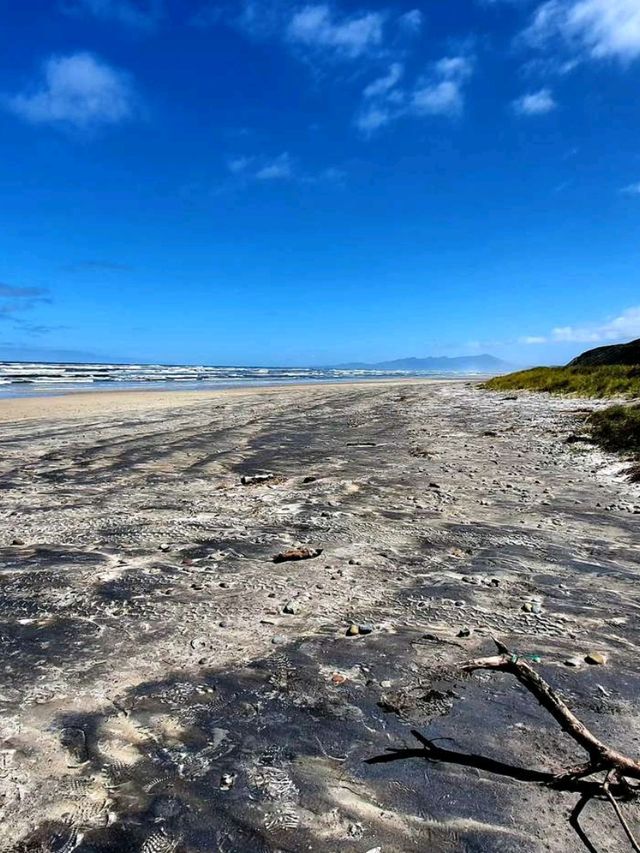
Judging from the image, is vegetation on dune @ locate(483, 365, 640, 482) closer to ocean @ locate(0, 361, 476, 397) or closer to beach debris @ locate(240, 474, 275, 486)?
beach debris @ locate(240, 474, 275, 486)

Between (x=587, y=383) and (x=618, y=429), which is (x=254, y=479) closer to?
(x=618, y=429)

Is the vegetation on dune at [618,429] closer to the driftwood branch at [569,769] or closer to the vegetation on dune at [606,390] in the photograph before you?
the vegetation on dune at [606,390]

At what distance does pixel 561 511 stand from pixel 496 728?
515 cm

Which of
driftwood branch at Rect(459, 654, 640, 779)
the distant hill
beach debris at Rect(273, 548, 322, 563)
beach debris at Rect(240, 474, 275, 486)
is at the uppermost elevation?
the distant hill

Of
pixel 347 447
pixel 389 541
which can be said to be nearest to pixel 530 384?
pixel 347 447

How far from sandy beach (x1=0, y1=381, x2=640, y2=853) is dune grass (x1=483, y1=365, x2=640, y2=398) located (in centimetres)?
1738

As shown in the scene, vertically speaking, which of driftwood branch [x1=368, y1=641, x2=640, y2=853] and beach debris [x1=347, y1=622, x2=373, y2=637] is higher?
driftwood branch [x1=368, y1=641, x2=640, y2=853]

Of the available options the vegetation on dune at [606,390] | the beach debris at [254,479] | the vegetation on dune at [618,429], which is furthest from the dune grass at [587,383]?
the beach debris at [254,479]

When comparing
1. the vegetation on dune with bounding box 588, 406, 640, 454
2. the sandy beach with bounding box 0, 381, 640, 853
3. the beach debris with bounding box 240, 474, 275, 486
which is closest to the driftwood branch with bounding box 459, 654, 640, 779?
the sandy beach with bounding box 0, 381, 640, 853

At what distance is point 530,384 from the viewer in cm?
3422

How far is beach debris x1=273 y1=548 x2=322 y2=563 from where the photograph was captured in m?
5.80

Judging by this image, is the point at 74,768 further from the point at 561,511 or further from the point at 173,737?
the point at 561,511

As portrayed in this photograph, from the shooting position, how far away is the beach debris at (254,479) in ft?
31.0

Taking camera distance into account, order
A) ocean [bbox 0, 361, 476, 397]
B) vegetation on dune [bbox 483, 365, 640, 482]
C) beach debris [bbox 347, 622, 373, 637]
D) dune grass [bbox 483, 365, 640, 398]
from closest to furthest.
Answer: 1. beach debris [bbox 347, 622, 373, 637]
2. vegetation on dune [bbox 483, 365, 640, 482]
3. dune grass [bbox 483, 365, 640, 398]
4. ocean [bbox 0, 361, 476, 397]
